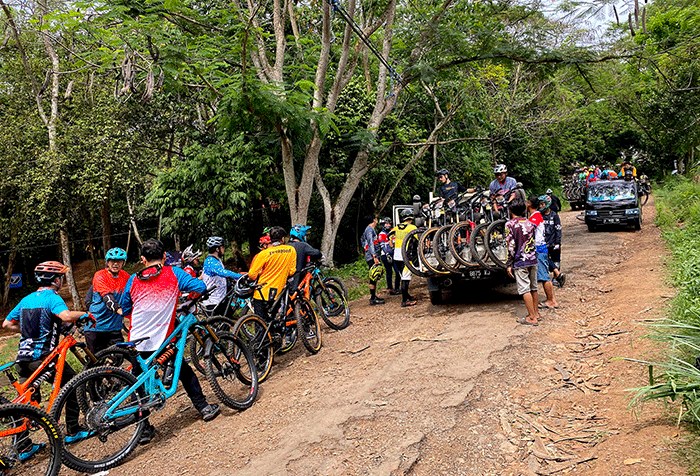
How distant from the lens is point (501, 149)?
26.8 meters

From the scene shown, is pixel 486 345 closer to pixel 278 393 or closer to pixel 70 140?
pixel 278 393

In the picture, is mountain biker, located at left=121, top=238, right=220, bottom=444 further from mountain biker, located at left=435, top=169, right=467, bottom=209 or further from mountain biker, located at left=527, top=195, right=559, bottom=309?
mountain biker, located at left=435, top=169, right=467, bottom=209

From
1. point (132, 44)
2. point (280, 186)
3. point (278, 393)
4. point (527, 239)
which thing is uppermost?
point (132, 44)

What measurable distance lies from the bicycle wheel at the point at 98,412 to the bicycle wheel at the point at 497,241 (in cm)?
530

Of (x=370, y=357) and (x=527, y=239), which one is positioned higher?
(x=527, y=239)

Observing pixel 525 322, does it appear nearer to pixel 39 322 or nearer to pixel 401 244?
pixel 401 244

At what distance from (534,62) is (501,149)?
13899mm

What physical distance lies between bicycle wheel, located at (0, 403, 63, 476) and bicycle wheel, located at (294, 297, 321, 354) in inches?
129

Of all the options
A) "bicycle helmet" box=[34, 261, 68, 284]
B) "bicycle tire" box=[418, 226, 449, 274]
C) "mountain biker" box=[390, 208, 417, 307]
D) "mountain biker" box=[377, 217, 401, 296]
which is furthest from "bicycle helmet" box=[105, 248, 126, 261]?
"mountain biker" box=[377, 217, 401, 296]

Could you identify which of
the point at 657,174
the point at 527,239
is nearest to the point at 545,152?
the point at 657,174

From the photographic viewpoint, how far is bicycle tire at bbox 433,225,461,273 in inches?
313

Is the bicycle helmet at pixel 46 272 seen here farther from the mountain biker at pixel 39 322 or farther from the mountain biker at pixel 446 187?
the mountain biker at pixel 446 187

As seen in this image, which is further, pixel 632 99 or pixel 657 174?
pixel 657 174

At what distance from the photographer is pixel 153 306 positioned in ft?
16.7
